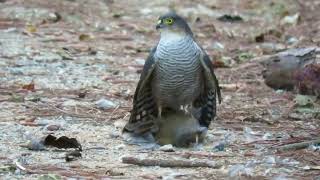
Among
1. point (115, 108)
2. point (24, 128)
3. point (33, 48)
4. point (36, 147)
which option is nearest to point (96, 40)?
point (33, 48)

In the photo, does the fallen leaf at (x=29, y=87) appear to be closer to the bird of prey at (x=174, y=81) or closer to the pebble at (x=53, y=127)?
the pebble at (x=53, y=127)

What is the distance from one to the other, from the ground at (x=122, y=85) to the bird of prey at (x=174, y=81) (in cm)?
22

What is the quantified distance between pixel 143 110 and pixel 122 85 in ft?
7.41

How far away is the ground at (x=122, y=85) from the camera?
5809 mm

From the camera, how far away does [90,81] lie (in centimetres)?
912

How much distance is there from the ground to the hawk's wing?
161 mm

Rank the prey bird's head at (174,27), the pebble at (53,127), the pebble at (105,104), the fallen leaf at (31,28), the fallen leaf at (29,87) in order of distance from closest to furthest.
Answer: the prey bird's head at (174,27) → the pebble at (53,127) → the pebble at (105,104) → the fallen leaf at (29,87) → the fallen leaf at (31,28)

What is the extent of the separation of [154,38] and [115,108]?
465 cm

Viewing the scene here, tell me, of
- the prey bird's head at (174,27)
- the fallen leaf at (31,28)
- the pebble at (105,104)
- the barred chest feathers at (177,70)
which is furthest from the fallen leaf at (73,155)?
the fallen leaf at (31,28)

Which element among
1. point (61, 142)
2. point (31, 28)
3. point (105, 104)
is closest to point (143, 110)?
point (61, 142)

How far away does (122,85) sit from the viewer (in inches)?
356

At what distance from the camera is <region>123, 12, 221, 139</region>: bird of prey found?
21.4 feet

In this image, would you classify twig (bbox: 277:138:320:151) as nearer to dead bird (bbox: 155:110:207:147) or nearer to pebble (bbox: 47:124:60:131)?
dead bird (bbox: 155:110:207:147)

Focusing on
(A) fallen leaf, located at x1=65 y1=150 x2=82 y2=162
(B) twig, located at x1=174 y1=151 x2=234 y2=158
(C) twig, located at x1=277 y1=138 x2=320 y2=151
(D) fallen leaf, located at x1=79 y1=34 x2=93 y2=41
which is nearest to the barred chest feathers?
(B) twig, located at x1=174 y1=151 x2=234 y2=158
